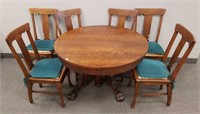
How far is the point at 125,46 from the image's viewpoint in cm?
179

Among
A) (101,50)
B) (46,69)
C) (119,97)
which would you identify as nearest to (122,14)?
(101,50)

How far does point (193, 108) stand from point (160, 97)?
39 cm

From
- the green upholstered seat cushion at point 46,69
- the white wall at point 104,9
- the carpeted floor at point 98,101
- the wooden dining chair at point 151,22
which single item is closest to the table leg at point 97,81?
the carpeted floor at point 98,101

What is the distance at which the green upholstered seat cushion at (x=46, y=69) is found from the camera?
186 cm

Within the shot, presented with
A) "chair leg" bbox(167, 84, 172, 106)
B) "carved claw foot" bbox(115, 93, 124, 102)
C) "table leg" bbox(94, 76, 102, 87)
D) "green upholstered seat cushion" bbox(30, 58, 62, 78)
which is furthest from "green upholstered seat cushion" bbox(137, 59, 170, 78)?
"green upholstered seat cushion" bbox(30, 58, 62, 78)

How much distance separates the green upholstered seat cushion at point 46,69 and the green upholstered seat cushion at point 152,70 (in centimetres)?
92

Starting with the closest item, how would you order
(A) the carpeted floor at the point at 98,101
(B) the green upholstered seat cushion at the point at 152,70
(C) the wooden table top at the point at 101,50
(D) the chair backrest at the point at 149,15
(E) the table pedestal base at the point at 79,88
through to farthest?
(C) the wooden table top at the point at 101,50 → (B) the green upholstered seat cushion at the point at 152,70 → (A) the carpeted floor at the point at 98,101 → (E) the table pedestal base at the point at 79,88 → (D) the chair backrest at the point at 149,15

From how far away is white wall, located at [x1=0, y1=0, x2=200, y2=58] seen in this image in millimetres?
2414

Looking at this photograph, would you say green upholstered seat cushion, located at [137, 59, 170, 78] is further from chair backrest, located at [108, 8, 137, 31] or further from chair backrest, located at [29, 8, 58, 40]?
chair backrest, located at [29, 8, 58, 40]

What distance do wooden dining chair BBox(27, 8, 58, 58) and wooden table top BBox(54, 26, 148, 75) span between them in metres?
0.46

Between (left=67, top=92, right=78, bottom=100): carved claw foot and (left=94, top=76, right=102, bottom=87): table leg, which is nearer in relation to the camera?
(left=67, top=92, right=78, bottom=100): carved claw foot

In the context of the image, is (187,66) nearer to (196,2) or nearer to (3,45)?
(196,2)

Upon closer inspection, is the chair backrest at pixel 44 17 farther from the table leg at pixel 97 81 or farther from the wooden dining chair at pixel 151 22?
the wooden dining chair at pixel 151 22

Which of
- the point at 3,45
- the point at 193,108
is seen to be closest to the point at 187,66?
the point at 193,108
